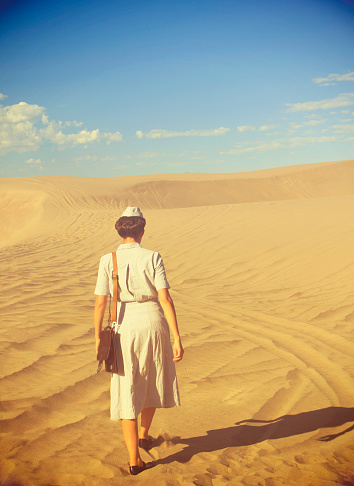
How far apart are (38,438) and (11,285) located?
527cm

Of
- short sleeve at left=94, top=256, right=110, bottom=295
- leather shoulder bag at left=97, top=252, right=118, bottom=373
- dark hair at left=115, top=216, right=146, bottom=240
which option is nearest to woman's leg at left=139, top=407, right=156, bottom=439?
leather shoulder bag at left=97, top=252, right=118, bottom=373

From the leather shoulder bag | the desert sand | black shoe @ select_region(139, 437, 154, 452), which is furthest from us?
black shoe @ select_region(139, 437, 154, 452)

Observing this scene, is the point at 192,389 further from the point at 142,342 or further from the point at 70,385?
the point at 142,342

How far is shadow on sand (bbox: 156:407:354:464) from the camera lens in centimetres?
330

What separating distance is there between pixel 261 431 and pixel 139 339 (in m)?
1.36

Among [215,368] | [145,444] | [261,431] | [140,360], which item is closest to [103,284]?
[140,360]

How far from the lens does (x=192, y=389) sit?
14.3 ft

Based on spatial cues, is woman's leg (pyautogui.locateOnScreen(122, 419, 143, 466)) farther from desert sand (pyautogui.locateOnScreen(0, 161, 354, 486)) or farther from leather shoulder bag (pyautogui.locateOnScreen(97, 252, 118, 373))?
leather shoulder bag (pyautogui.locateOnScreen(97, 252, 118, 373))

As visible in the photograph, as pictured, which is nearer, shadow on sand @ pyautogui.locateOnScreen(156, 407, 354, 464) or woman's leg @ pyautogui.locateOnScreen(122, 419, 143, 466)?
woman's leg @ pyautogui.locateOnScreen(122, 419, 143, 466)

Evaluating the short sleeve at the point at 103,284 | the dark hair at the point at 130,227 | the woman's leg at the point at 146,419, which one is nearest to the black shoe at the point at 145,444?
the woman's leg at the point at 146,419

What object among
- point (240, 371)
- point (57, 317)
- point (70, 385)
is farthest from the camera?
point (57, 317)

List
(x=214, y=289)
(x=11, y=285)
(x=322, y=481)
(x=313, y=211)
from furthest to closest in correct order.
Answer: (x=313, y=211) < (x=214, y=289) < (x=11, y=285) < (x=322, y=481)

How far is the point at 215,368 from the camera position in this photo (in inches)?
191

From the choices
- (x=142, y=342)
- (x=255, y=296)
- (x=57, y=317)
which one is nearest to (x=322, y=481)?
(x=142, y=342)
